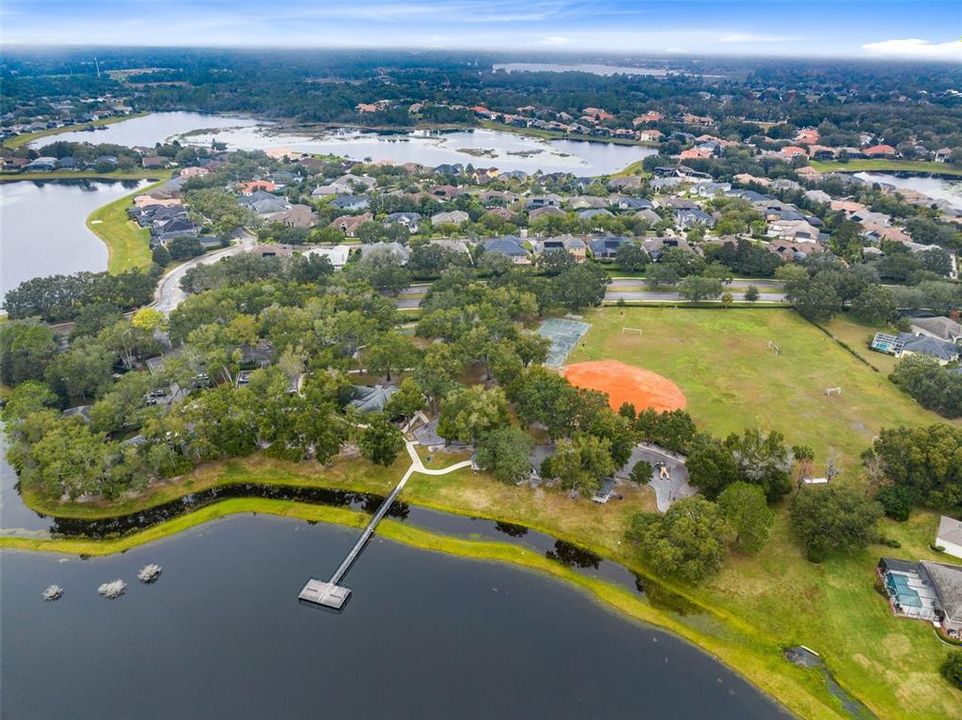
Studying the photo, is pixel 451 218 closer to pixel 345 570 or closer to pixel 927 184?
pixel 345 570

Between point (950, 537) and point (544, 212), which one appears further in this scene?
point (544, 212)

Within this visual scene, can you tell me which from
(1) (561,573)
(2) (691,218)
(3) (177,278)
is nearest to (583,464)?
(1) (561,573)

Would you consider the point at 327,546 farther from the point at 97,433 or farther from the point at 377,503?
the point at 97,433

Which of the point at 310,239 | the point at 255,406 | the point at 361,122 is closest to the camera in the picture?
the point at 255,406

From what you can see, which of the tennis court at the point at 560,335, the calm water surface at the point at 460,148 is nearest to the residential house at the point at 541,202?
the calm water surface at the point at 460,148

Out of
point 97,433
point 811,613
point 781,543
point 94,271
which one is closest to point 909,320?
point 781,543

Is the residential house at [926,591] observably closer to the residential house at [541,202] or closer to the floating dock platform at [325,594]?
the floating dock platform at [325,594]

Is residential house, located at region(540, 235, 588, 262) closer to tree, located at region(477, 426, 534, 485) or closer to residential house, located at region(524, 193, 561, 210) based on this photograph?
residential house, located at region(524, 193, 561, 210)
